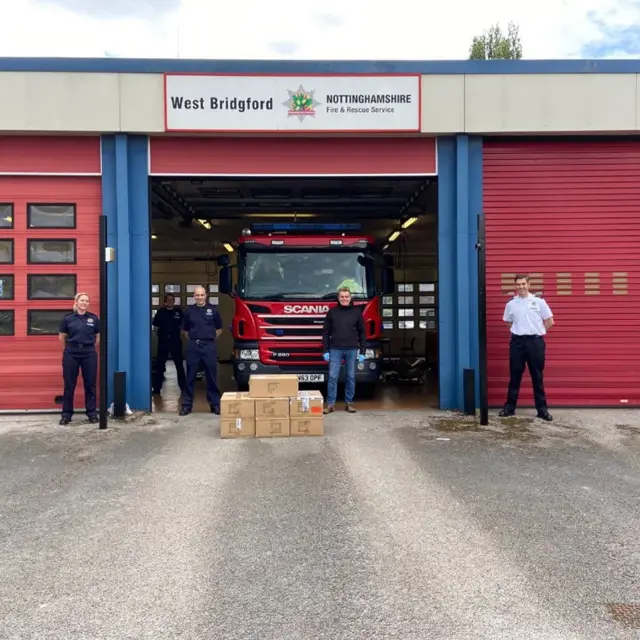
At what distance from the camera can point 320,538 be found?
4.21 meters

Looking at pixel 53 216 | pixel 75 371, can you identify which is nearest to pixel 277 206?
pixel 53 216

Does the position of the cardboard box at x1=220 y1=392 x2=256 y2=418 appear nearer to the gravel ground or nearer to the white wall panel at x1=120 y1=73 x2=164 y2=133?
the gravel ground

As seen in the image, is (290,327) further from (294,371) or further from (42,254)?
(42,254)

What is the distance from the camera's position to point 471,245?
912 centimetres

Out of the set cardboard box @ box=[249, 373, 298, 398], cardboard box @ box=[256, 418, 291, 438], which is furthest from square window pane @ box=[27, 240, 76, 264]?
cardboard box @ box=[256, 418, 291, 438]

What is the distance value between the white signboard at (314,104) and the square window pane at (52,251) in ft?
8.33

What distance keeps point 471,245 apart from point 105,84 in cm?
577

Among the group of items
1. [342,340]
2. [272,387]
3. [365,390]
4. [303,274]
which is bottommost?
[365,390]

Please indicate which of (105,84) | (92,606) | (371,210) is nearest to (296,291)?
(105,84)

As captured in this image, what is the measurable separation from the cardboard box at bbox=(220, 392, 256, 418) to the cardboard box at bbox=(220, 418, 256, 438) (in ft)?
0.16

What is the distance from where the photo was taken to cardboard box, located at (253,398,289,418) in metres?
7.45

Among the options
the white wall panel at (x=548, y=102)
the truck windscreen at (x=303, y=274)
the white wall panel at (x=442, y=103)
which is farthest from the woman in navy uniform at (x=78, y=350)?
the white wall panel at (x=548, y=102)

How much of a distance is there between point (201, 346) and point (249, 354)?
86 centimetres

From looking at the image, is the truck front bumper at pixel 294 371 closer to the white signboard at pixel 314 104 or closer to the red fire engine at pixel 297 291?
the red fire engine at pixel 297 291
